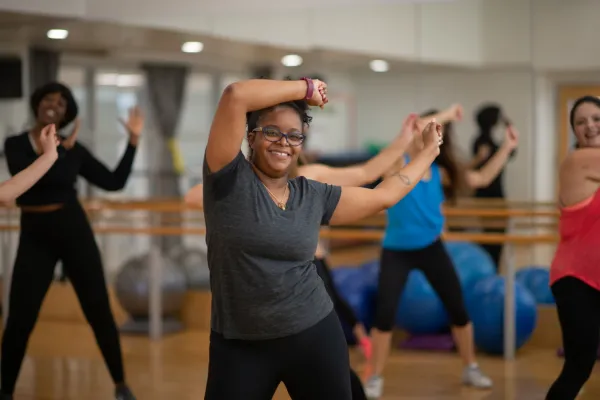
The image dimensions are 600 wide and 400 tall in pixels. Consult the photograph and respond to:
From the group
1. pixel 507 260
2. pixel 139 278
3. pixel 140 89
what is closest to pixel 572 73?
pixel 507 260

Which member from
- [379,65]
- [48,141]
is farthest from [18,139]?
[379,65]

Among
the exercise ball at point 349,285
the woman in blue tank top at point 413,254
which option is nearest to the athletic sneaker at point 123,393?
the woman in blue tank top at point 413,254

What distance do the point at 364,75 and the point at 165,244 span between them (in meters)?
2.85

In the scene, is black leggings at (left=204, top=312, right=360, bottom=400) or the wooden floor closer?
black leggings at (left=204, top=312, right=360, bottom=400)

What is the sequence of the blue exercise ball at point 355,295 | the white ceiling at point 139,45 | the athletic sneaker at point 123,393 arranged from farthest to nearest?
1. the white ceiling at point 139,45
2. the blue exercise ball at point 355,295
3. the athletic sneaker at point 123,393

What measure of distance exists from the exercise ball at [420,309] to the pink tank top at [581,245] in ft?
8.75

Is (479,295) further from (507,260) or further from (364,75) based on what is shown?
(364,75)

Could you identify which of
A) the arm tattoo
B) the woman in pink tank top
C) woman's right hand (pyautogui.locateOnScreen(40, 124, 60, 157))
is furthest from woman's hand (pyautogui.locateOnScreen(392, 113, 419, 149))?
woman's right hand (pyautogui.locateOnScreen(40, 124, 60, 157))

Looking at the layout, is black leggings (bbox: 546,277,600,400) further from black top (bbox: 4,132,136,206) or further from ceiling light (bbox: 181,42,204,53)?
ceiling light (bbox: 181,42,204,53)

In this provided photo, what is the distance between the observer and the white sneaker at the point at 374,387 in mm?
5152

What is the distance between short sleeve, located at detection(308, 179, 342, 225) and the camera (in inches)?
111

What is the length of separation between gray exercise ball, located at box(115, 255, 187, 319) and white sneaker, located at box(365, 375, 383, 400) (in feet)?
7.71

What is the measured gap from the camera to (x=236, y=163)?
103 inches

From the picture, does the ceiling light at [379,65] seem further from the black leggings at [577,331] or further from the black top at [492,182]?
the black leggings at [577,331]
